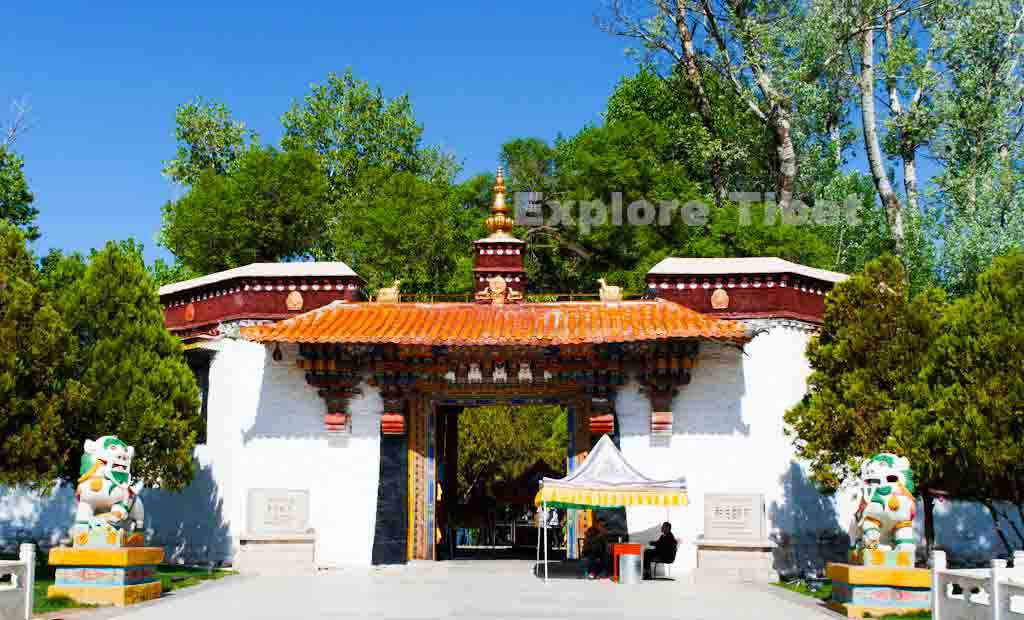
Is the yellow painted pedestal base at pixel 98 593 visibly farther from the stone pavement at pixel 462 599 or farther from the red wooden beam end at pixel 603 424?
the red wooden beam end at pixel 603 424

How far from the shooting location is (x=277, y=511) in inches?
712

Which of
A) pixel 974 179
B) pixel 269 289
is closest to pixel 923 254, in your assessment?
pixel 974 179

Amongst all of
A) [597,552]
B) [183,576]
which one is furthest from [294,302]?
[597,552]

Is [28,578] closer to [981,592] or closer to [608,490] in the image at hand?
[608,490]

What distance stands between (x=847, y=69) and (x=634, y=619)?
24247 millimetres

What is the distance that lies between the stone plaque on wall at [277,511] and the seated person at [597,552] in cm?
450

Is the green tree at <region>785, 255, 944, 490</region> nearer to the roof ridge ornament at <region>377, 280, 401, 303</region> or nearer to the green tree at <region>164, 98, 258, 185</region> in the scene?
the roof ridge ornament at <region>377, 280, 401, 303</region>

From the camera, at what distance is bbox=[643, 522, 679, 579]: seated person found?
55.4ft

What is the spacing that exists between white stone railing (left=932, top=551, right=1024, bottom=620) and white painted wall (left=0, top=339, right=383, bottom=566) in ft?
32.5

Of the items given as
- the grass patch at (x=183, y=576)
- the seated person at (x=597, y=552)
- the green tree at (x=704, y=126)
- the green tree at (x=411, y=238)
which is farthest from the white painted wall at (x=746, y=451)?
the green tree at (x=704, y=126)

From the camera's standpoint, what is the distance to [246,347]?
19375 mm

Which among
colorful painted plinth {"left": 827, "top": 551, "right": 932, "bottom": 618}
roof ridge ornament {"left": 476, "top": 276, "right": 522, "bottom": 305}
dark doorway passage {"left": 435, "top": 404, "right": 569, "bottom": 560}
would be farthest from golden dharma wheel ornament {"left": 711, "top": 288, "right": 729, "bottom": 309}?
colorful painted plinth {"left": 827, "top": 551, "right": 932, "bottom": 618}

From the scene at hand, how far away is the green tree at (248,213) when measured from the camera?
31531 mm

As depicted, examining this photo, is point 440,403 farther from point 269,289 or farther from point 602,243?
point 602,243
